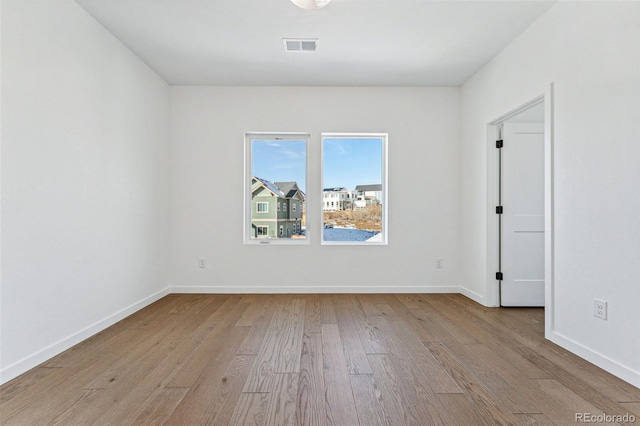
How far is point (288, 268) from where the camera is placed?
434 centimetres

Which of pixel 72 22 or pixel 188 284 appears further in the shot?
pixel 188 284

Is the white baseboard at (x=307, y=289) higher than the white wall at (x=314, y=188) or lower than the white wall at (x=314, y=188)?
lower

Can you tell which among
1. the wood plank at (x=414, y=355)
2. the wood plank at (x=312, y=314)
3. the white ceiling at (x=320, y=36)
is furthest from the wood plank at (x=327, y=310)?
the white ceiling at (x=320, y=36)

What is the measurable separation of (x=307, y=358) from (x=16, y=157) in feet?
7.38

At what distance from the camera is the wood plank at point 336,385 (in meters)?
1.67

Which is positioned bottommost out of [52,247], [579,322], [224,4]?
[579,322]

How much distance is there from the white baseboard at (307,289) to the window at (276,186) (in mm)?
615

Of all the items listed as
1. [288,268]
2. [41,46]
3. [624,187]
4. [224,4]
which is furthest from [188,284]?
[624,187]

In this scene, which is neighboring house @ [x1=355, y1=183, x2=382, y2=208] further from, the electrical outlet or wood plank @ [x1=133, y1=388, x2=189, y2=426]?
wood plank @ [x1=133, y1=388, x2=189, y2=426]

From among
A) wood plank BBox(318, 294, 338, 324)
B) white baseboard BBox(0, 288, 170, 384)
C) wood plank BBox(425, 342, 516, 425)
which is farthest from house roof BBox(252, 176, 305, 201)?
wood plank BBox(425, 342, 516, 425)

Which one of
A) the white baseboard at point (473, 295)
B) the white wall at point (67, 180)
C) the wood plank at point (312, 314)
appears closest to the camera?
the white wall at point (67, 180)

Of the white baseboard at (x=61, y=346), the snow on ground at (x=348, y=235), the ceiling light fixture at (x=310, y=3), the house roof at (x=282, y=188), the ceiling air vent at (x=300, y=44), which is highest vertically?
the ceiling air vent at (x=300, y=44)

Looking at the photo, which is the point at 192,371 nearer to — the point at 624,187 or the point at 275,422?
the point at 275,422

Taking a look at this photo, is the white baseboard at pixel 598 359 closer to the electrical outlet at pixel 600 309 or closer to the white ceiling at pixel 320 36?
the electrical outlet at pixel 600 309
